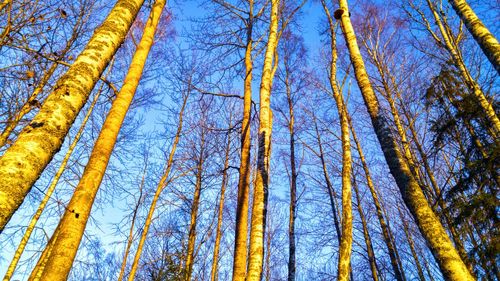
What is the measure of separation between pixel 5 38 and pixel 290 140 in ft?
32.0

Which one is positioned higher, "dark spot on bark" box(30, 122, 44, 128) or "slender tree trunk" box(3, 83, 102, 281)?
"slender tree trunk" box(3, 83, 102, 281)

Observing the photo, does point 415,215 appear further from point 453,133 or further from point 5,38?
point 5,38

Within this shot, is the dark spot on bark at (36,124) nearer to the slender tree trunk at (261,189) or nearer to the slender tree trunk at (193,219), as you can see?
the slender tree trunk at (261,189)

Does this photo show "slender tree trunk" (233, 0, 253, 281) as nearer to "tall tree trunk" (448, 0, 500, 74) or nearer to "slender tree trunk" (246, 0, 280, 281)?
"slender tree trunk" (246, 0, 280, 281)

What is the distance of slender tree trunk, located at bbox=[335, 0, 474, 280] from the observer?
3158 mm

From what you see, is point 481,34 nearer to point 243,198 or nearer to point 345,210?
point 345,210

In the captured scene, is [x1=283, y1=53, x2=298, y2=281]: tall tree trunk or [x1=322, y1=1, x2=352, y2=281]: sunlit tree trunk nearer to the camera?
[x1=322, y1=1, x2=352, y2=281]: sunlit tree trunk

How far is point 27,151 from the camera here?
174 centimetres

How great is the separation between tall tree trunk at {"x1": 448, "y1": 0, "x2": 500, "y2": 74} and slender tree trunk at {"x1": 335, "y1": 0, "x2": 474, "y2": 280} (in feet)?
6.97

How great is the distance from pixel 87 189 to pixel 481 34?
22.6 feet

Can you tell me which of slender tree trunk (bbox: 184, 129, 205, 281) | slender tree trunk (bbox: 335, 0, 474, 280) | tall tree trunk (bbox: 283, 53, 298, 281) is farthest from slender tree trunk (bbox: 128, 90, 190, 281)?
slender tree trunk (bbox: 335, 0, 474, 280)

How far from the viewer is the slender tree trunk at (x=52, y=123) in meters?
1.61

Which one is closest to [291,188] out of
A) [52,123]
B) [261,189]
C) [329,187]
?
[329,187]

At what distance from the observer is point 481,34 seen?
5.56 m
